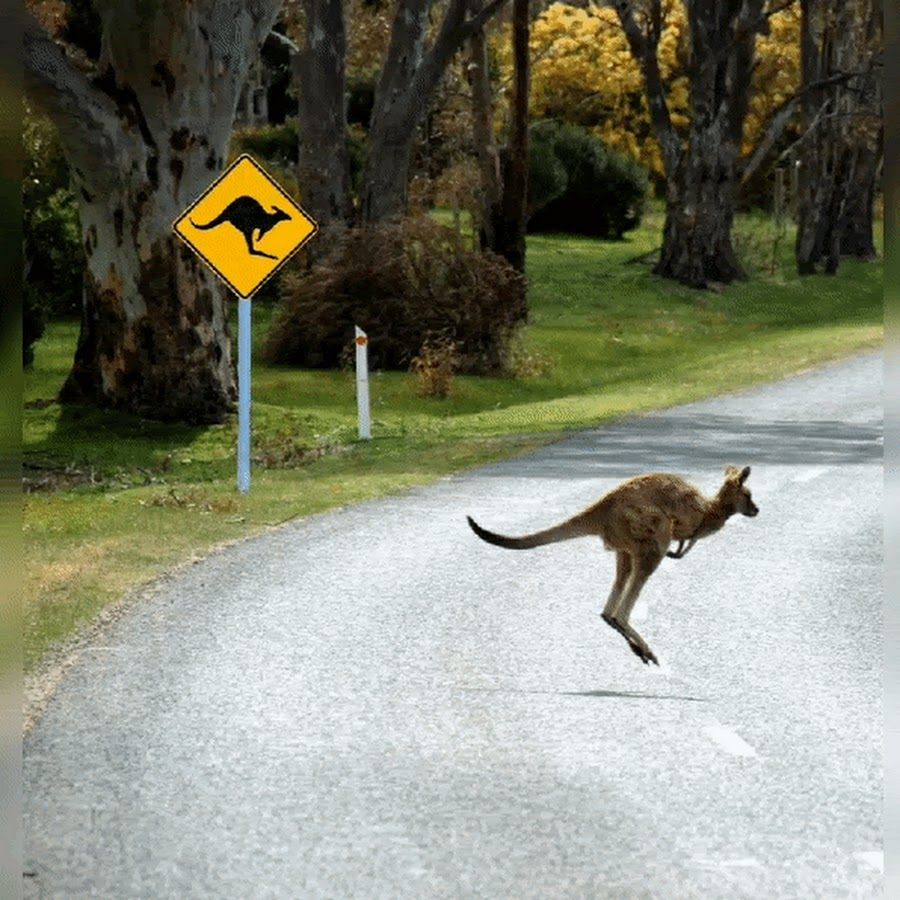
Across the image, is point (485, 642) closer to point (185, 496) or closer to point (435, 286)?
point (185, 496)

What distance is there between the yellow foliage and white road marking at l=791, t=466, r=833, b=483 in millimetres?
45023

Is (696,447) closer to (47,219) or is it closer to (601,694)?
(601,694)

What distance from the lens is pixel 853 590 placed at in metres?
15.4

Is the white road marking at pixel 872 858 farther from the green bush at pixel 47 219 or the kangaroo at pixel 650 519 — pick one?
the green bush at pixel 47 219

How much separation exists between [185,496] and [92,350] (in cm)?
804

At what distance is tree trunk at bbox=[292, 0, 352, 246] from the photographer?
132ft

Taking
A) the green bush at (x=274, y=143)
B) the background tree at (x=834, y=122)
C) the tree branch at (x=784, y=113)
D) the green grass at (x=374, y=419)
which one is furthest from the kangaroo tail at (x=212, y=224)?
the background tree at (x=834, y=122)

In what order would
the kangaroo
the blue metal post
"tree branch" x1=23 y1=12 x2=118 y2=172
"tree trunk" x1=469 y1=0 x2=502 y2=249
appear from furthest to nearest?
"tree trunk" x1=469 y1=0 x2=502 y2=249
"tree branch" x1=23 y1=12 x2=118 y2=172
the blue metal post
the kangaroo

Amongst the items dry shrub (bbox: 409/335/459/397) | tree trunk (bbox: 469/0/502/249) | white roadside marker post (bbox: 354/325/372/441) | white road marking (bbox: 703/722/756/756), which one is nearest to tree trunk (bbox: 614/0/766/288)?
tree trunk (bbox: 469/0/502/249)

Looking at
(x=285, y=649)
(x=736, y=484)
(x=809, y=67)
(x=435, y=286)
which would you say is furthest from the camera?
(x=809, y=67)

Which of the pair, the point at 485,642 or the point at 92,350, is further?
the point at 92,350

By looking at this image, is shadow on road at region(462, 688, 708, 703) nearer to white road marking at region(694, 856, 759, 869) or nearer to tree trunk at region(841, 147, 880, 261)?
white road marking at region(694, 856, 759, 869)

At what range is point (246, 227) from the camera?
69.9 ft

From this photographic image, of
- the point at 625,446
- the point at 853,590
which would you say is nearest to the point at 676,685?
the point at 853,590
